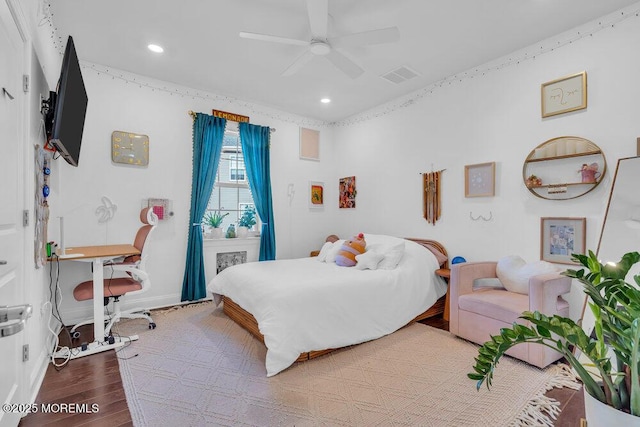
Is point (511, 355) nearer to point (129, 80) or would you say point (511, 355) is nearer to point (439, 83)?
point (439, 83)

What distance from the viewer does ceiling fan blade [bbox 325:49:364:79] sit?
107 inches

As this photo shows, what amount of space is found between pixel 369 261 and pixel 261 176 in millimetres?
2115

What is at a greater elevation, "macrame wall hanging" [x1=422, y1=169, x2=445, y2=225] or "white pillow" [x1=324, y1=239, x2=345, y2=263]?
"macrame wall hanging" [x1=422, y1=169, x2=445, y2=225]

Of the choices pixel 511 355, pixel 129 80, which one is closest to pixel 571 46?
pixel 511 355

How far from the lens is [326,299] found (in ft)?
8.13

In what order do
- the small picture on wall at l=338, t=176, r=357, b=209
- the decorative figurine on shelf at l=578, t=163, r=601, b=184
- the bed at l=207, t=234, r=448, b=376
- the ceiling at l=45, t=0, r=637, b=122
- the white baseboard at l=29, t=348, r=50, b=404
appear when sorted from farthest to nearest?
the small picture on wall at l=338, t=176, r=357, b=209, the decorative figurine on shelf at l=578, t=163, r=601, b=184, the ceiling at l=45, t=0, r=637, b=122, the bed at l=207, t=234, r=448, b=376, the white baseboard at l=29, t=348, r=50, b=404

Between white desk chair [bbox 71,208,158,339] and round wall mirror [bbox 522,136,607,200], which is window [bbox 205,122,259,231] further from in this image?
round wall mirror [bbox 522,136,607,200]

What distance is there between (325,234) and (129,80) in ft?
11.3

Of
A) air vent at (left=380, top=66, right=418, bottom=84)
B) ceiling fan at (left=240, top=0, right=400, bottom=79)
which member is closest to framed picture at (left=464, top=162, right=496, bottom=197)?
air vent at (left=380, top=66, right=418, bottom=84)

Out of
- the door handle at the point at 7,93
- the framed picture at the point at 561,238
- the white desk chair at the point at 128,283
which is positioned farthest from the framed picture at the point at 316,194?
the door handle at the point at 7,93

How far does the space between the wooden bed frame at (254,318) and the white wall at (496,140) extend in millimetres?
125

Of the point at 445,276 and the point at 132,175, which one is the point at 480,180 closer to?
the point at 445,276

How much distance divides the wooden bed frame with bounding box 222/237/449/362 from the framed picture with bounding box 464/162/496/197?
29.9 inches

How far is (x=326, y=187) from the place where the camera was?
5238 millimetres
